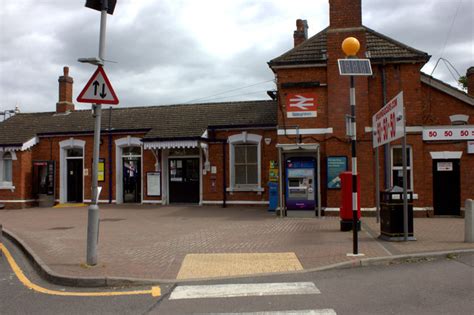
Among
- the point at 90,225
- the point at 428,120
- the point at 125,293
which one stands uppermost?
the point at 428,120

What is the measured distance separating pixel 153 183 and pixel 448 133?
42.6 feet

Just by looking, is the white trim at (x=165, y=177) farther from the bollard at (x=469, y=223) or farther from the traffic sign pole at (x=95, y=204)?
the bollard at (x=469, y=223)

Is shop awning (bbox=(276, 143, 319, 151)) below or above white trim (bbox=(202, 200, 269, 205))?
above

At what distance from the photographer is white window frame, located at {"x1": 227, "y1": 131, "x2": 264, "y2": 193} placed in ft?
67.6

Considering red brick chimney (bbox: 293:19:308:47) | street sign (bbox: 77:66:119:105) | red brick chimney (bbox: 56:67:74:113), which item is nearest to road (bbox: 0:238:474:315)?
street sign (bbox: 77:66:119:105)

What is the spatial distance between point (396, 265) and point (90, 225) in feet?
18.6

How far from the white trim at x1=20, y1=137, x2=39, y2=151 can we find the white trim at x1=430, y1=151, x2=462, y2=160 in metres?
18.5

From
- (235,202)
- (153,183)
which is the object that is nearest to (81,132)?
(153,183)

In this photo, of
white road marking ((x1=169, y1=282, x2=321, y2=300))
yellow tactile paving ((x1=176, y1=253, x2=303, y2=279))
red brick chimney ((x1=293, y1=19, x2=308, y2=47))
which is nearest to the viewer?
white road marking ((x1=169, y1=282, x2=321, y2=300))

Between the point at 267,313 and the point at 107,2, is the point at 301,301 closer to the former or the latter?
the point at 267,313

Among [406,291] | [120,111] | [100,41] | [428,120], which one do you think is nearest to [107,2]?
[100,41]

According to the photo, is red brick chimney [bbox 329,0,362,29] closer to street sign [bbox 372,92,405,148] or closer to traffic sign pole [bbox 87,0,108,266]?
street sign [bbox 372,92,405,148]

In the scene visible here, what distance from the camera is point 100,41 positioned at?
28.1ft

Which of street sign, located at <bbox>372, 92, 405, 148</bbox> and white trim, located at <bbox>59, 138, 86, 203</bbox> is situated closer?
street sign, located at <bbox>372, 92, 405, 148</bbox>
